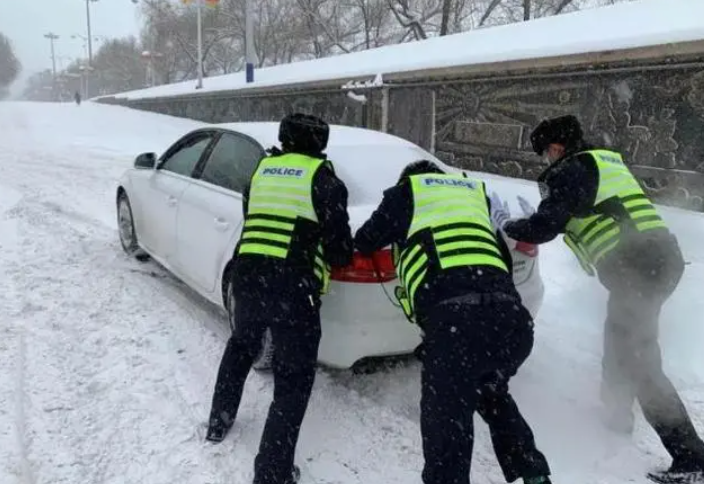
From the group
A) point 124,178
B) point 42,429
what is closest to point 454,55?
point 124,178

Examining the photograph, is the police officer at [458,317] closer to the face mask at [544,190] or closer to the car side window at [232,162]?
the face mask at [544,190]

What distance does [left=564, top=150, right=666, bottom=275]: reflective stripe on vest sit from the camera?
2873 mm

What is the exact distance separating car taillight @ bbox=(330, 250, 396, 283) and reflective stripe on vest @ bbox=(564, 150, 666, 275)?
37.6 inches

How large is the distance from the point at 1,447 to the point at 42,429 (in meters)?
0.20

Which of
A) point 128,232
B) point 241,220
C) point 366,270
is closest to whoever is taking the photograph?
point 366,270

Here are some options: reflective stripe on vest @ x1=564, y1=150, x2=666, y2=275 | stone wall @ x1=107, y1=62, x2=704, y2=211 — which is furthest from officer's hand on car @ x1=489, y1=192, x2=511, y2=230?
stone wall @ x1=107, y1=62, x2=704, y2=211

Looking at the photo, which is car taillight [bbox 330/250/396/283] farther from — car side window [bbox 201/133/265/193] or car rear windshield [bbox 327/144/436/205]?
car side window [bbox 201/133/265/193]

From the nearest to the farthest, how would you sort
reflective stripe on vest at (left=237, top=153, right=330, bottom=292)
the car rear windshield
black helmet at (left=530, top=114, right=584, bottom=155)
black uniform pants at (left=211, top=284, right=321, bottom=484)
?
black uniform pants at (left=211, top=284, right=321, bottom=484)
reflective stripe on vest at (left=237, top=153, right=330, bottom=292)
black helmet at (left=530, top=114, right=584, bottom=155)
the car rear windshield

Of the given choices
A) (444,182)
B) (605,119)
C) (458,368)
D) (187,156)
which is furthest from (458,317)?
(605,119)

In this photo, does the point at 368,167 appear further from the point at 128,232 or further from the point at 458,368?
the point at 128,232

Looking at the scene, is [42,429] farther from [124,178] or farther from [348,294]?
[124,178]

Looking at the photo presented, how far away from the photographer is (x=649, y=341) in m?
3.01

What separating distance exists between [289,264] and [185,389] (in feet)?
4.35

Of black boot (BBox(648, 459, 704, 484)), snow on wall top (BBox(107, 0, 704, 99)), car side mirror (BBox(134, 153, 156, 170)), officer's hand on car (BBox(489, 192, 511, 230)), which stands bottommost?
black boot (BBox(648, 459, 704, 484))
